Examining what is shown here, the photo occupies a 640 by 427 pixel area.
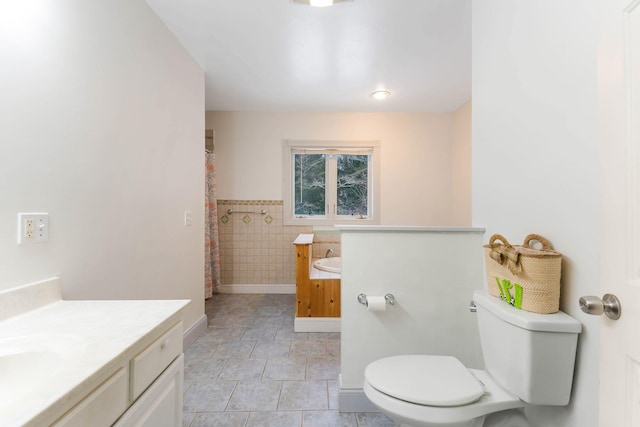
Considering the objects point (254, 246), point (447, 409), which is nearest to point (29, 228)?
point (447, 409)

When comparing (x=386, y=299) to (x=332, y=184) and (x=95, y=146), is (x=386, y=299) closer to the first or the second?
(x=95, y=146)

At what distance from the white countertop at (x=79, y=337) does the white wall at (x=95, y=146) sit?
0.20 meters

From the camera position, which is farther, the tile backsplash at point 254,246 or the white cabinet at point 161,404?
the tile backsplash at point 254,246

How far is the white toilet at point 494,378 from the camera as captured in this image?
932 mm

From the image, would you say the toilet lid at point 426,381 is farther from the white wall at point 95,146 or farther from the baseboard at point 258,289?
the baseboard at point 258,289

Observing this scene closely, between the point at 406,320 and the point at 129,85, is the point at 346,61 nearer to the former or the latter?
the point at 129,85

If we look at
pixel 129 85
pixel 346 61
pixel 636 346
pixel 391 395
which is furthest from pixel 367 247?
pixel 346 61

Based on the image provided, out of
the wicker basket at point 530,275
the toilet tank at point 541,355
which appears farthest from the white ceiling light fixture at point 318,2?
the toilet tank at point 541,355

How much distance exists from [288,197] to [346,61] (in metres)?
1.85

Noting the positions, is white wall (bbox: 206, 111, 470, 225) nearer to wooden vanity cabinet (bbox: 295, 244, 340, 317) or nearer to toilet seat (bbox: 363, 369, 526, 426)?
wooden vanity cabinet (bbox: 295, 244, 340, 317)

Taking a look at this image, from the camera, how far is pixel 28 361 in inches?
29.7

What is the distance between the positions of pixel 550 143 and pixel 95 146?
1930mm

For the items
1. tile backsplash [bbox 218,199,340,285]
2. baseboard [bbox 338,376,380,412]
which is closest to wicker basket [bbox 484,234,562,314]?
baseboard [bbox 338,376,380,412]

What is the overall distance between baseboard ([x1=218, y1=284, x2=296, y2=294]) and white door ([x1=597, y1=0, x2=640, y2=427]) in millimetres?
3315
